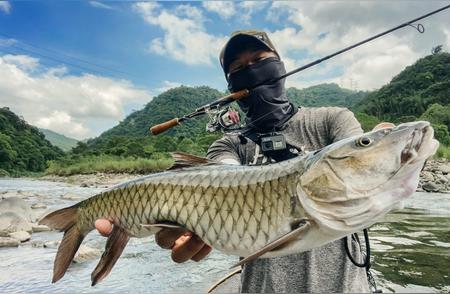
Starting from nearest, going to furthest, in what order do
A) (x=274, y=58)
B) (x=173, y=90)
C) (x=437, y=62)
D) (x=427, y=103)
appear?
1. (x=274, y=58)
2. (x=427, y=103)
3. (x=437, y=62)
4. (x=173, y=90)

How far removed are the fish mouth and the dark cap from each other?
1.45m

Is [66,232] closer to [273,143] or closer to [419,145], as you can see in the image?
[273,143]

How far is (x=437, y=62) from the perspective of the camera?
2347 inches

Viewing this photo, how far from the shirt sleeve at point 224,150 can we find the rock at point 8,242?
7.00 metres

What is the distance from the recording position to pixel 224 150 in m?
2.71

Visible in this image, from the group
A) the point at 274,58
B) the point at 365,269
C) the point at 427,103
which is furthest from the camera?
the point at 427,103

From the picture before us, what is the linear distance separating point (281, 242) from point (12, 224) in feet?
31.1

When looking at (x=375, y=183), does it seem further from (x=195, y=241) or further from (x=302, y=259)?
(x=195, y=241)

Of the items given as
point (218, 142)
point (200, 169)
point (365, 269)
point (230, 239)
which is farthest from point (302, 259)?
point (218, 142)

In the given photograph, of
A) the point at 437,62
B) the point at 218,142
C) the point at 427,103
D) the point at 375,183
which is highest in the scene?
the point at 437,62

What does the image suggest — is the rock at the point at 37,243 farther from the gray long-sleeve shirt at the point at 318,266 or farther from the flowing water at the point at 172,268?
the gray long-sleeve shirt at the point at 318,266

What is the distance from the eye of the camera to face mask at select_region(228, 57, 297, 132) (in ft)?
8.76

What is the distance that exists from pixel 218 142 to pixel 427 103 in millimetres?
51811

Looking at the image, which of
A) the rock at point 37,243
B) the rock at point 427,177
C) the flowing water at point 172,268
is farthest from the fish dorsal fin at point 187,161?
the rock at point 427,177
